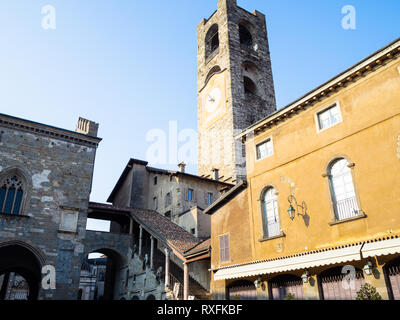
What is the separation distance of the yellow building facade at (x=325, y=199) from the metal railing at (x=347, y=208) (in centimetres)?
3

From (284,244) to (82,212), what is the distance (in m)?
12.7

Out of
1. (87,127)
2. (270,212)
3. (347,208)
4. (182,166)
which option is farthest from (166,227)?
(347,208)

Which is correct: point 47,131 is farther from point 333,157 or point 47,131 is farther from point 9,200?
point 333,157

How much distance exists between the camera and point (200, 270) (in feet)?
61.4

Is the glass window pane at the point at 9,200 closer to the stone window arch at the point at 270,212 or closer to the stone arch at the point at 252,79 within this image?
the stone window arch at the point at 270,212

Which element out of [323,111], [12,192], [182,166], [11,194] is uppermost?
[182,166]

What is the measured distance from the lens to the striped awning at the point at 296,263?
380 inches

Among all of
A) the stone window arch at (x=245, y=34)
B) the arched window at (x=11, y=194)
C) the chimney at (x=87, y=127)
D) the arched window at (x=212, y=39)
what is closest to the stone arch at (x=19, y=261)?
the arched window at (x=11, y=194)

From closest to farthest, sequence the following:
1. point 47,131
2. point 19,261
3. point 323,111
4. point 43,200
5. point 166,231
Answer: point 323,111
point 43,200
point 19,261
point 166,231
point 47,131

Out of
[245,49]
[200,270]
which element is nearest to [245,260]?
[200,270]

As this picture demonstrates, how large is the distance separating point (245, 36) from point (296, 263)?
120 feet

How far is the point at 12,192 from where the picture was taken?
18594 mm

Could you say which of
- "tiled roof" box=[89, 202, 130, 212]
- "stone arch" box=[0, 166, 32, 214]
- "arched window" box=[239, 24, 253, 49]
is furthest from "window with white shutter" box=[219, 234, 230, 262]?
"arched window" box=[239, 24, 253, 49]
